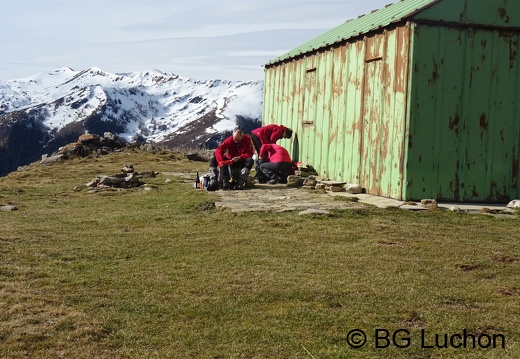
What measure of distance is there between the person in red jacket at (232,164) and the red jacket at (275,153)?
1.45 m

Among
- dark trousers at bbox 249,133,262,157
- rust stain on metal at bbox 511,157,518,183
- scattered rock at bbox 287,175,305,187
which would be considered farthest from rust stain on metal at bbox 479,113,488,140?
dark trousers at bbox 249,133,262,157

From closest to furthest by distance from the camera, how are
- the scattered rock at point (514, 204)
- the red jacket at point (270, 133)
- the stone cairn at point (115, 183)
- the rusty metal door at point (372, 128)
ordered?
the scattered rock at point (514, 204)
the rusty metal door at point (372, 128)
the stone cairn at point (115, 183)
the red jacket at point (270, 133)

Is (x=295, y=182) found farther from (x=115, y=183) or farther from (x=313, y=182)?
(x=115, y=183)

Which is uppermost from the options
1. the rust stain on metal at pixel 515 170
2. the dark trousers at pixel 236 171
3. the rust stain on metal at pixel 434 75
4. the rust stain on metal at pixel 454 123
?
the rust stain on metal at pixel 434 75

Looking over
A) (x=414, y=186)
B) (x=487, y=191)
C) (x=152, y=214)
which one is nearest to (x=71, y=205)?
(x=152, y=214)

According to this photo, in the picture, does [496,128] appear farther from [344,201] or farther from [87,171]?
[87,171]

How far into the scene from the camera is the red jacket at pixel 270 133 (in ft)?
65.9

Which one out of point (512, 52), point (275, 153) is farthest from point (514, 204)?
point (275, 153)

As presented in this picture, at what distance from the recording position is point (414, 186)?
13.5m

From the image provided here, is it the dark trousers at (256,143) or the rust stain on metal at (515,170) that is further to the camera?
the dark trousers at (256,143)

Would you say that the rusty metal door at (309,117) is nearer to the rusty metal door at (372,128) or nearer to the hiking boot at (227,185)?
the hiking boot at (227,185)

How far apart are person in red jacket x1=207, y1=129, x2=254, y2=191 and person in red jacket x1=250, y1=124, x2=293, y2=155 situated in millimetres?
3252

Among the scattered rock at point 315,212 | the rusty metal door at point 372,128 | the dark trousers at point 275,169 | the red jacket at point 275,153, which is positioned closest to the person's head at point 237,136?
the dark trousers at point 275,169

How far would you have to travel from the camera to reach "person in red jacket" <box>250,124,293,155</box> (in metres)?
19.9
